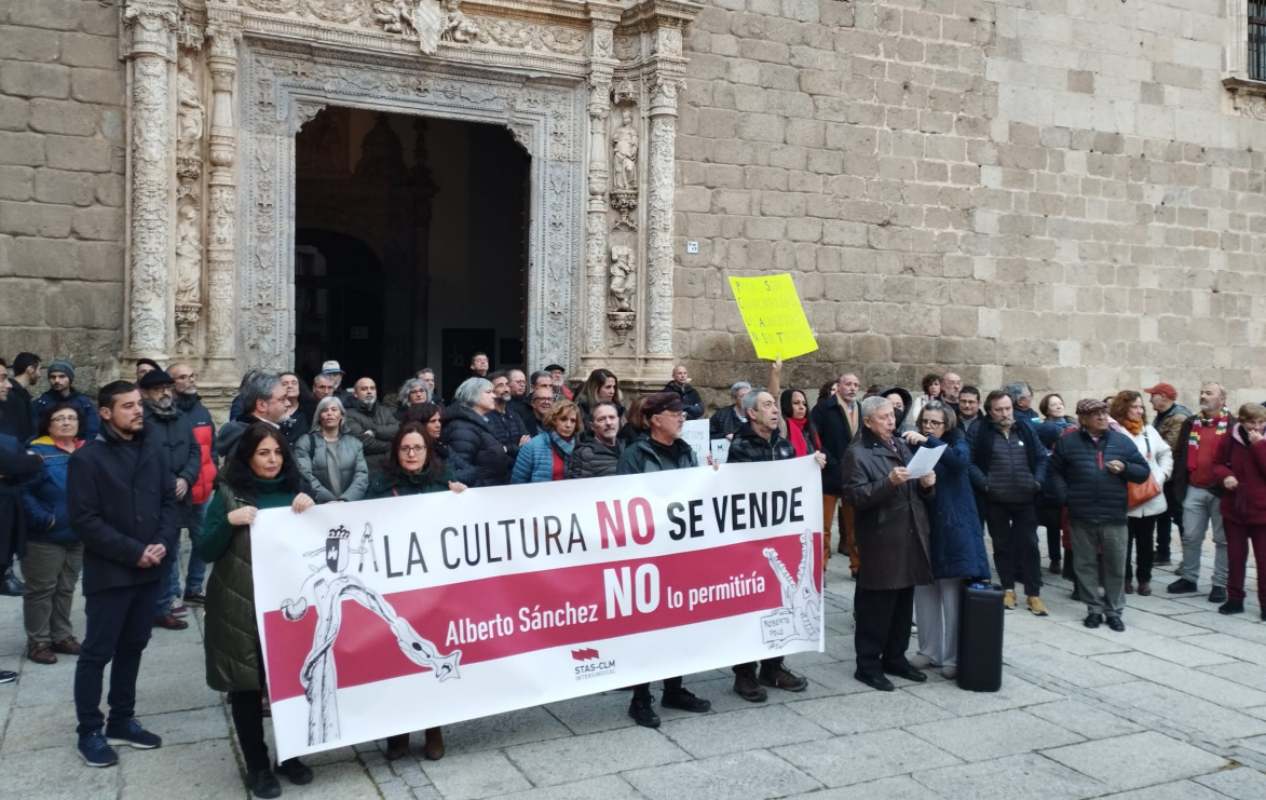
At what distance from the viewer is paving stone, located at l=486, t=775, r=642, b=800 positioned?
15.5ft

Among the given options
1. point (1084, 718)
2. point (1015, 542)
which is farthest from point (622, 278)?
point (1084, 718)

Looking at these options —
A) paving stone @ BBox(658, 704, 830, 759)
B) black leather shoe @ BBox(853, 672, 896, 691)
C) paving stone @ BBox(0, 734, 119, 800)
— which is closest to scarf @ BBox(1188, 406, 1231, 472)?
black leather shoe @ BBox(853, 672, 896, 691)

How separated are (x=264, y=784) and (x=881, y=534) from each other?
353 cm

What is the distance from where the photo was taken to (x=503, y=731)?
18.1 feet

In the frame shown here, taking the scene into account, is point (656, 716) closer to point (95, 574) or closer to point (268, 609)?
point (268, 609)

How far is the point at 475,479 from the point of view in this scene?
7016 millimetres

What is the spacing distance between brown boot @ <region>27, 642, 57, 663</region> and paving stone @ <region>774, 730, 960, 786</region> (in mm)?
4249

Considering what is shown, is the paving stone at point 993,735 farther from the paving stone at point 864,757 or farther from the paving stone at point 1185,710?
the paving stone at point 1185,710

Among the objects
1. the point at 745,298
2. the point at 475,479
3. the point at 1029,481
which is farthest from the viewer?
the point at 745,298

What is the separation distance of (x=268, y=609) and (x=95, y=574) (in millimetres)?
892

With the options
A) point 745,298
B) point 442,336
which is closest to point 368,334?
point 442,336

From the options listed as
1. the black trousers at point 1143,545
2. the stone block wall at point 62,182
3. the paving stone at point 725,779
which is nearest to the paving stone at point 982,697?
the paving stone at point 725,779

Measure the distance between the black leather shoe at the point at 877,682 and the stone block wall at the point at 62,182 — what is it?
7.13 m

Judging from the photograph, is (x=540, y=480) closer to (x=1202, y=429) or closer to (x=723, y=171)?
(x=1202, y=429)
